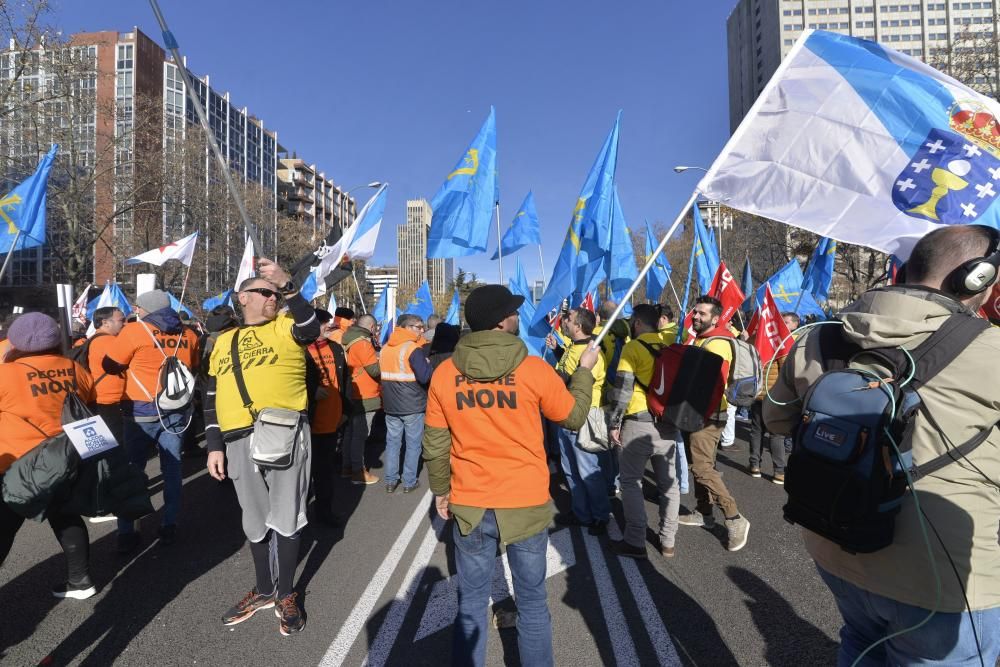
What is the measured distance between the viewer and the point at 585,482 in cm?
479

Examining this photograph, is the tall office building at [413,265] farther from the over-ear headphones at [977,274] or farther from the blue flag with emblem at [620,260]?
the over-ear headphones at [977,274]

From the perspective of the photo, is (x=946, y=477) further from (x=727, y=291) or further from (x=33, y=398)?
(x=727, y=291)

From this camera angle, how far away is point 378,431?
9250mm

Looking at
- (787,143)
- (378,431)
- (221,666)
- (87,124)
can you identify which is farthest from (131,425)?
(87,124)

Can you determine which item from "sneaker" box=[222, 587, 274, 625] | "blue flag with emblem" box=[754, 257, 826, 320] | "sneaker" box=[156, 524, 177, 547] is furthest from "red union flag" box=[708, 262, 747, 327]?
"sneaker" box=[156, 524, 177, 547]

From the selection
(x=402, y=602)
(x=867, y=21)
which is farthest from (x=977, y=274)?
(x=867, y=21)

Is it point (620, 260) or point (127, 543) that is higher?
point (620, 260)

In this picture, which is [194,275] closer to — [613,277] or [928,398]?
[613,277]

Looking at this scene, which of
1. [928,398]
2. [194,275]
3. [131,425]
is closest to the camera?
[928,398]

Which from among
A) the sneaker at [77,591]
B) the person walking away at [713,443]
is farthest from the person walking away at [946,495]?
the sneaker at [77,591]

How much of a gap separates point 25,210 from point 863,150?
835 centimetres

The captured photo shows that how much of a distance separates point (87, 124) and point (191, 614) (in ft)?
81.8

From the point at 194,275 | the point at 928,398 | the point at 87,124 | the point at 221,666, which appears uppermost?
the point at 87,124

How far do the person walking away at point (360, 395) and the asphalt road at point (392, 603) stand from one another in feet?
5.05
